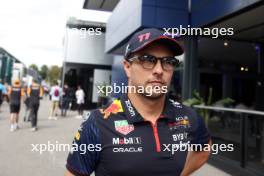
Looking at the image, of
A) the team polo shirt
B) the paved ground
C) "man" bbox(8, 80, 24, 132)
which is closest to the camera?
the team polo shirt

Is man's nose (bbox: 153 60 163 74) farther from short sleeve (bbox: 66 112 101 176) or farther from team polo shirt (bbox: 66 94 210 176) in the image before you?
short sleeve (bbox: 66 112 101 176)

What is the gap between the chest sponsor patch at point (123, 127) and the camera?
180 centimetres

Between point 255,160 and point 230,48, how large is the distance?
9.40 meters

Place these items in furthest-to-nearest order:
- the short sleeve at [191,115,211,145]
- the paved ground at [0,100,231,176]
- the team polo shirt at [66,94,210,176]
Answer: the paved ground at [0,100,231,176] < the short sleeve at [191,115,211,145] < the team polo shirt at [66,94,210,176]

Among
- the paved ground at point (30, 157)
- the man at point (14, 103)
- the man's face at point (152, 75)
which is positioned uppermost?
the man's face at point (152, 75)

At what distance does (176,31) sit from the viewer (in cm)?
1212

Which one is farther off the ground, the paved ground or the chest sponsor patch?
the chest sponsor patch

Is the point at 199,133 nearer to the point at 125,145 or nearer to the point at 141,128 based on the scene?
the point at 141,128

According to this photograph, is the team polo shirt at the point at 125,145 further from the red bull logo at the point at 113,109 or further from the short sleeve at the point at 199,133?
the short sleeve at the point at 199,133

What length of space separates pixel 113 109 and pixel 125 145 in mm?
236

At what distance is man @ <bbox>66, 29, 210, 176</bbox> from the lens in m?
1.75

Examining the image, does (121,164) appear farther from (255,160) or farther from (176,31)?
(176,31)

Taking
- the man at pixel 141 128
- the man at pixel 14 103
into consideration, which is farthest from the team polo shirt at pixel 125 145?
the man at pixel 14 103

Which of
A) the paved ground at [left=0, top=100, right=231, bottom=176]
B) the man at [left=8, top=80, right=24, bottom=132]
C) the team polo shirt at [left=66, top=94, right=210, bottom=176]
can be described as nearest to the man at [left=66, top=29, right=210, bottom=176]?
the team polo shirt at [left=66, top=94, right=210, bottom=176]
